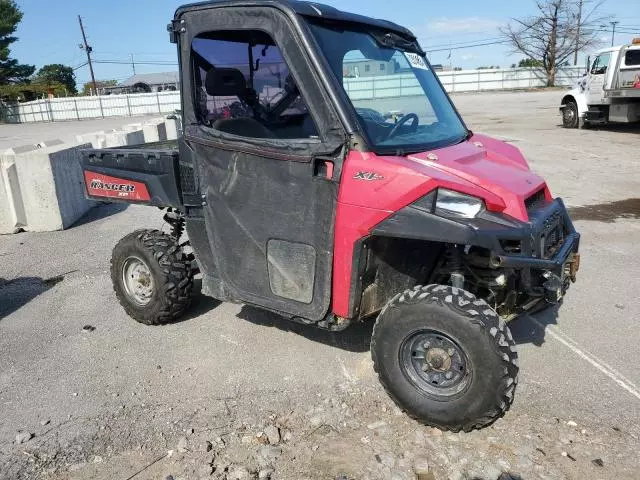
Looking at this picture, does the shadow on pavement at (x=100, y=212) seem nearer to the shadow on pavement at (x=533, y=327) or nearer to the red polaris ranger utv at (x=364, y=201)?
the red polaris ranger utv at (x=364, y=201)

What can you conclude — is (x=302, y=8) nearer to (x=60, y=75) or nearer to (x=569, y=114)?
(x=569, y=114)

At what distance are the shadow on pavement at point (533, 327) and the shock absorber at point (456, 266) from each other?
1.18 meters

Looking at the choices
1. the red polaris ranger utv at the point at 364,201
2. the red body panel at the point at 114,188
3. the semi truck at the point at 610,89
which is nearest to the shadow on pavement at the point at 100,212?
the red body panel at the point at 114,188

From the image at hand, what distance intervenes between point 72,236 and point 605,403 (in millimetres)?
6659

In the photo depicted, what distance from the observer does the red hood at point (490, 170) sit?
299cm

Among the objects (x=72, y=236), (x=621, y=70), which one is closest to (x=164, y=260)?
(x=72, y=236)

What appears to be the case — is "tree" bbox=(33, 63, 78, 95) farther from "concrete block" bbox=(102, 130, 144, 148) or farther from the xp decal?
the xp decal

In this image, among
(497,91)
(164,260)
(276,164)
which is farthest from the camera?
(497,91)

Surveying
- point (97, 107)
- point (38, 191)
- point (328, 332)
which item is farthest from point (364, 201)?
point (97, 107)

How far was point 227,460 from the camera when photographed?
9.73 feet

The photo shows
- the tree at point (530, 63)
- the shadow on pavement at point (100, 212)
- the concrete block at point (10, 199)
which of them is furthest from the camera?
the tree at point (530, 63)

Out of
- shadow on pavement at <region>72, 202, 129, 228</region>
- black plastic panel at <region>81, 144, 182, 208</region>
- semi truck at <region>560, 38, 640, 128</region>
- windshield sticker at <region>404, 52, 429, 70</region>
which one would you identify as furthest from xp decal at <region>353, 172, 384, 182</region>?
semi truck at <region>560, 38, 640, 128</region>

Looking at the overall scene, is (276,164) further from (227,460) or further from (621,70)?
(621,70)

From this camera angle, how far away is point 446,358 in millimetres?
3088
